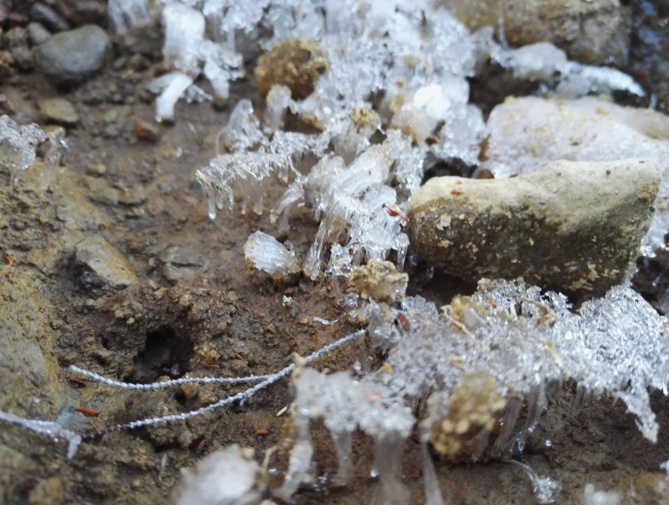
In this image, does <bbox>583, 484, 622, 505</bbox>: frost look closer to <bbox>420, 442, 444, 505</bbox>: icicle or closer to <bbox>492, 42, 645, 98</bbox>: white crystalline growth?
<bbox>420, 442, 444, 505</bbox>: icicle

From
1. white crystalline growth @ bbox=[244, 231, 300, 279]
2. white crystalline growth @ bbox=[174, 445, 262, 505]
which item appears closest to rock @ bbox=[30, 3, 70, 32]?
white crystalline growth @ bbox=[244, 231, 300, 279]

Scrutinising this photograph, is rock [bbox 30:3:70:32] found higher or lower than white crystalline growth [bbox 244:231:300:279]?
higher

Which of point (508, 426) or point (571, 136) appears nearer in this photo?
point (508, 426)

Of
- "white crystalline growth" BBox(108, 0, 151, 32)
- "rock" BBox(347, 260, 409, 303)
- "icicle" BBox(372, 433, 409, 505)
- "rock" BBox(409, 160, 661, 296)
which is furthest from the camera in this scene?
"white crystalline growth" BBox(108, 0, 151, 32)

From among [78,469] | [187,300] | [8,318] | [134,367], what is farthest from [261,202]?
[78,469]

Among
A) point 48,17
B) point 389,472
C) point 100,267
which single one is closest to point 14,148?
point 100,267

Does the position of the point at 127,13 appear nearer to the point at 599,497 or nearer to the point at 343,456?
the point at 343,456

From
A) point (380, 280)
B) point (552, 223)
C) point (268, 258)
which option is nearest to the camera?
point (380, 280)
